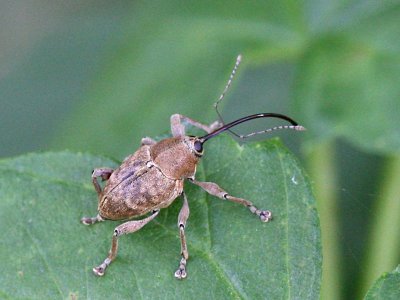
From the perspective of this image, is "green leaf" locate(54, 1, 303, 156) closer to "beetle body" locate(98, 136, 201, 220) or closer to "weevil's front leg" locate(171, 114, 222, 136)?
"weevil's front leg" locate(171, 114, 222, 136)

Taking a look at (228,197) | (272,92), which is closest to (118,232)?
(228,197)

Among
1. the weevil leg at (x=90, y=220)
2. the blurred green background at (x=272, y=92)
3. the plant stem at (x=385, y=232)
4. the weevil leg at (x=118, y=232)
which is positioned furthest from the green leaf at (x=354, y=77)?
the weevil leg at (x=90, y=220)

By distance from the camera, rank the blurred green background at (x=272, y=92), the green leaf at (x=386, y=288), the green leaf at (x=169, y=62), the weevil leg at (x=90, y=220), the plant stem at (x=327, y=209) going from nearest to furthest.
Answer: the green leaf at (x=386, y=288) → the weevil leg at (x=90, y=220) → the plant stem at (x=327, y=209) → the blurred green background at (x=272, y=92) → the green leaf at (x=169, y=62)

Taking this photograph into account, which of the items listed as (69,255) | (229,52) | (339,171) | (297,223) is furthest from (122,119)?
(297,223)

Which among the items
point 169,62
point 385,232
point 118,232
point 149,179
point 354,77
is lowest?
point 385,232

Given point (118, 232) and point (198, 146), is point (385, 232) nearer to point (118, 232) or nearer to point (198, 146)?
point (198, 146)

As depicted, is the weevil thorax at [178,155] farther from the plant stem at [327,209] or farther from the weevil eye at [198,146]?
the plant stem at [327,209]
